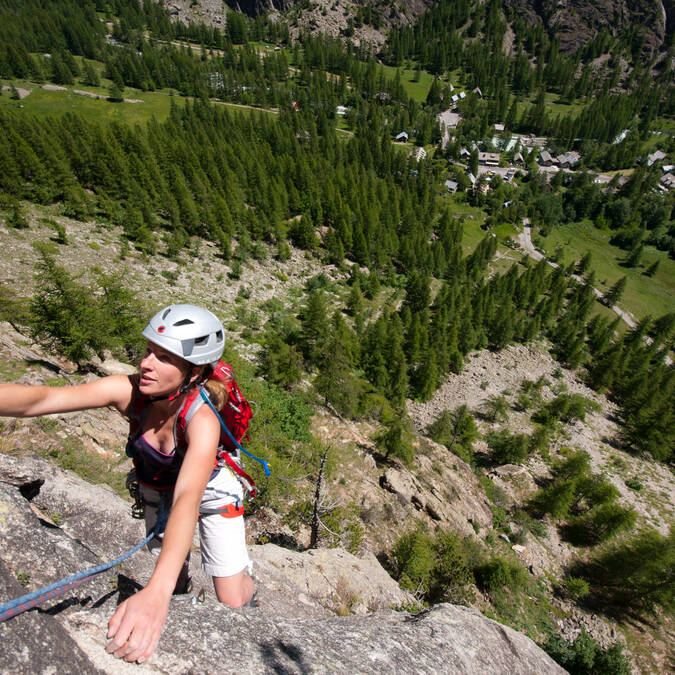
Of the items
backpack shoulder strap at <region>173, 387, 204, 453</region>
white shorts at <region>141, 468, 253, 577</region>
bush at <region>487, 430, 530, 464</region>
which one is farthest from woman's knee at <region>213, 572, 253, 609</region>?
bush at <region>487, 430, 530, 464</region>

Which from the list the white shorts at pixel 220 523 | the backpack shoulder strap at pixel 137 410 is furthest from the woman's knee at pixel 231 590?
the backpack shoulder strap at pixel 137 410

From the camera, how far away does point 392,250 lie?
8119 cm

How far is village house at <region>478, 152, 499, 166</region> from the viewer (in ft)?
460

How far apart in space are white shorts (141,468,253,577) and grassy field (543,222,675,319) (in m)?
117

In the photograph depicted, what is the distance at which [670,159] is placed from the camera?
150 metres

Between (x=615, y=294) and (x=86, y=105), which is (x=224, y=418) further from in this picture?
(x=86, y=105)

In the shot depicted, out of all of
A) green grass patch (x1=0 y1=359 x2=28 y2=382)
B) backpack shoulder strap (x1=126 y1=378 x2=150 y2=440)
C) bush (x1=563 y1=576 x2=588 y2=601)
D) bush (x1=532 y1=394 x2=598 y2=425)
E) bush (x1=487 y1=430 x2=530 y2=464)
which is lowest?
bush (x1=532 y1=394 x2=598 y2=425)

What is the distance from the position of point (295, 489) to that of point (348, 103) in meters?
183

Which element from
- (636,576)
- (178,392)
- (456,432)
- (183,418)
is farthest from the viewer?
(456,432)

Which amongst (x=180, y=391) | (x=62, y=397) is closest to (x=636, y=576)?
(x=180, y=391)

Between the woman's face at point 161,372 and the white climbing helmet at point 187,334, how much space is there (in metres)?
0.10

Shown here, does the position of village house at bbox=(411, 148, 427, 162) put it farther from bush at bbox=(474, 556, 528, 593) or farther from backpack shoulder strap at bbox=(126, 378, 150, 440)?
backpack shoulder strap at bbox=(126, 378, 150, 440)

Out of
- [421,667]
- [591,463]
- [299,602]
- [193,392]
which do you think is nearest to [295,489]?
[299,602]

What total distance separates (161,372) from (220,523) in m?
2.40
